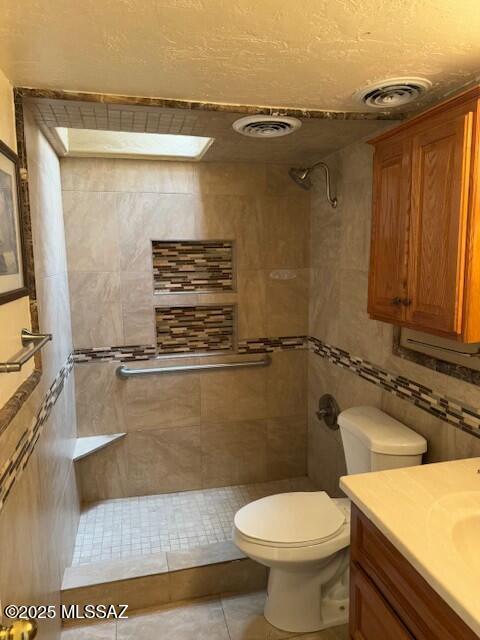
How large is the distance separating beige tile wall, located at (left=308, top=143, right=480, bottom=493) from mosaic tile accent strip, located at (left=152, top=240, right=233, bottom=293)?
0.55m

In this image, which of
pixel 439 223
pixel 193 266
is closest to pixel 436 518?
pixel 439 223

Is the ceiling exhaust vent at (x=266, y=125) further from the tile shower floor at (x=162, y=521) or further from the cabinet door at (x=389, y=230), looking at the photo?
the tile shower floor at (x=162, y=521)

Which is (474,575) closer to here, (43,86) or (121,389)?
(43,86)

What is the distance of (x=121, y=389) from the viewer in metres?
2.71

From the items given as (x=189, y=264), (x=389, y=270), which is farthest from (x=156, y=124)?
(x=389, y=270)

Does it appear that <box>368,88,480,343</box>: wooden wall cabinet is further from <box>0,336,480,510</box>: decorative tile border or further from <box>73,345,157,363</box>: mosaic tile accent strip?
<box>73,345,157,363</box>: mosaic tile accent strip

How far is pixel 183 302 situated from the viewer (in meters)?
2.75

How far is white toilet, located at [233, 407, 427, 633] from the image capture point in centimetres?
176

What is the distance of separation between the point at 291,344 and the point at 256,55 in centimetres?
187

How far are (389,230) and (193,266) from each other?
4.65 feet

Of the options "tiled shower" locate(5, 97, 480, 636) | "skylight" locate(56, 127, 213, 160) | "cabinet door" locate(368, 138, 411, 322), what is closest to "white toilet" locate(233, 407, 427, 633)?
"tiled shower" locate(5, 97, 480, 636)

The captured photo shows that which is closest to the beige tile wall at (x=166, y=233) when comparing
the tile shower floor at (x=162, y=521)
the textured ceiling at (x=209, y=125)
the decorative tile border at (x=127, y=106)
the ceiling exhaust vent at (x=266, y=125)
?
the textured ceiling at (x=209, y=125)

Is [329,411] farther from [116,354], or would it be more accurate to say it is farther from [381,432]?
[116,354]

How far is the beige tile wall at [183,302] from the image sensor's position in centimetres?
258
